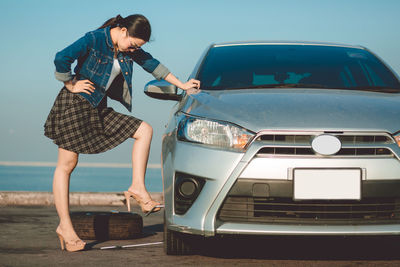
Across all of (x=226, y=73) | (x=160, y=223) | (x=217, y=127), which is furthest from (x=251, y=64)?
(x=160, y=223)

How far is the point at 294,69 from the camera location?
15.2 ft

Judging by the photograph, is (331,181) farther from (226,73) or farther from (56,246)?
(56,246)

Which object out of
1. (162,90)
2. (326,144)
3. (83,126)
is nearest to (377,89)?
(326,144)

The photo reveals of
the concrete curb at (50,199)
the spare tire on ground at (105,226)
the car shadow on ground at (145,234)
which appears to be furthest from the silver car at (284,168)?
the concrete curb at (50,199)

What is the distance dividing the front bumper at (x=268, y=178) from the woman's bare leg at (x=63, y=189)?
1195mm

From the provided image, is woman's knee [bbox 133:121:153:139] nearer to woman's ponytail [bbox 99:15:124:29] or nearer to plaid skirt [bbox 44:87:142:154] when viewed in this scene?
plaid skirt [bbox 44:87:142:154]

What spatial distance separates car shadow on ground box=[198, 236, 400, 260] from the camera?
4016 mm

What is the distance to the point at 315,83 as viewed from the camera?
14.3 ft

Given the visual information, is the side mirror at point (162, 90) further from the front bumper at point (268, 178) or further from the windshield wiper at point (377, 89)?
the windshield wiper at point (377, 89)

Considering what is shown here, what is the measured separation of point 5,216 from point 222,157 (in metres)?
3.94

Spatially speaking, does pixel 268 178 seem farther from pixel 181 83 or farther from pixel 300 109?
pixel 181 83

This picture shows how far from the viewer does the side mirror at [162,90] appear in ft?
14.9

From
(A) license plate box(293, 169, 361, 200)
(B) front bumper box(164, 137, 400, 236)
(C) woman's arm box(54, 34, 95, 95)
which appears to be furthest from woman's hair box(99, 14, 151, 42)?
(A) license plate box(293, 169, 361, 200)

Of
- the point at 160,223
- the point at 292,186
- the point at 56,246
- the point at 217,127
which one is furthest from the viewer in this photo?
the point at 160,223
